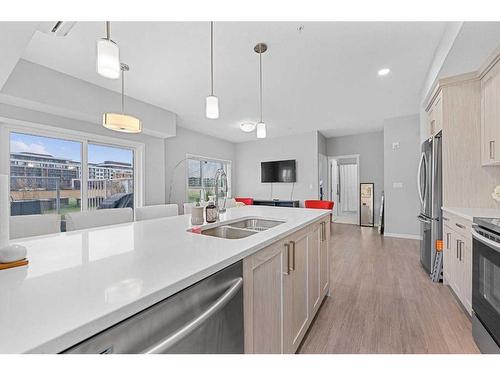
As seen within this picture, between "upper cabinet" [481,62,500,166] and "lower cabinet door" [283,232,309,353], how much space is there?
2031 millimetres

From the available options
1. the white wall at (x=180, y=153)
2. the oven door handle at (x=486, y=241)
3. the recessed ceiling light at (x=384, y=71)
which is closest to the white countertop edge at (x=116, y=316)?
the oven door handle at (x=486, y=241)

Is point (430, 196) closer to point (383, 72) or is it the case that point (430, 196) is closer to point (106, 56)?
point (383, 72)

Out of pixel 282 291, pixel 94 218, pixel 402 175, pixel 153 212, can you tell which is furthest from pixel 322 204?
pixel 94 218

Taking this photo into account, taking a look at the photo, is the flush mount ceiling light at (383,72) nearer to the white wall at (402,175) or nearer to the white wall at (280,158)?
the white wall at (402,175)

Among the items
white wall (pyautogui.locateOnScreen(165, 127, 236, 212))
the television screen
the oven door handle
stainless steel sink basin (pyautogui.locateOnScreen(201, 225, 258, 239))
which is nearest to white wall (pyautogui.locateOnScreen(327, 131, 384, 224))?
the television screen

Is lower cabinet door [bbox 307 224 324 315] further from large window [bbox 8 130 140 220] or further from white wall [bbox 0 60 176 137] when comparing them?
large window [bbox 8 130 140 220]

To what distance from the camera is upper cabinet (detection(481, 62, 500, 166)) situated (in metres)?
1.98

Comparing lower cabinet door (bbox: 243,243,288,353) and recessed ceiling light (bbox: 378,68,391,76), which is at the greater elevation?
recessed ceiling light (bbox: 378,68,391,76)

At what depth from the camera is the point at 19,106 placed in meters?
2.71

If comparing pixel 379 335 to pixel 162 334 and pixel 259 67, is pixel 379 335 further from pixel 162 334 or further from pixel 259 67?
pixel 259 67

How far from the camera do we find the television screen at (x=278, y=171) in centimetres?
625

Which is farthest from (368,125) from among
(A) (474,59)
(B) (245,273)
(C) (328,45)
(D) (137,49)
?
(B) (245,273)

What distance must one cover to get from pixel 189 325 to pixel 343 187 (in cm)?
836

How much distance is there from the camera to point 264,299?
105 centimetres
